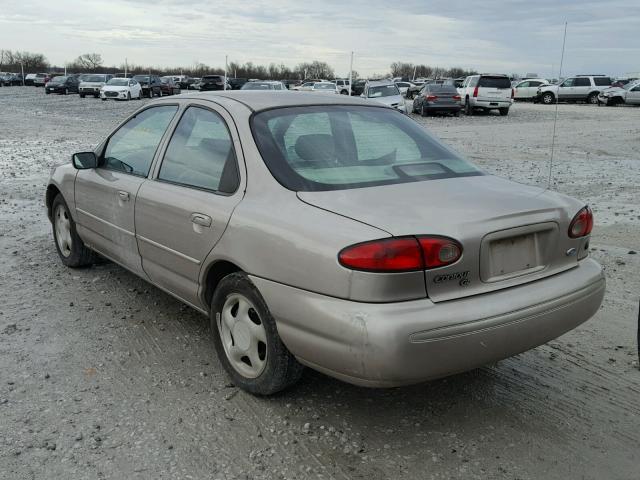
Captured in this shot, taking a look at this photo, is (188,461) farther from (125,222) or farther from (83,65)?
(83,65)

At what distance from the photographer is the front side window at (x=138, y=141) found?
14.1 ft

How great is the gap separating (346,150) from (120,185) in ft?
5.81

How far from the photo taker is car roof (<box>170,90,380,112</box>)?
3789mm

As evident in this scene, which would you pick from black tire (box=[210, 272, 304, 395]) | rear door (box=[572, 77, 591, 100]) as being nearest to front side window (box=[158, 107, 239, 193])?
black tire (box=[210, 272, 304, 395])

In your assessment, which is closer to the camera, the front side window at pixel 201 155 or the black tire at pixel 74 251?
the front side window at pixel 201 155

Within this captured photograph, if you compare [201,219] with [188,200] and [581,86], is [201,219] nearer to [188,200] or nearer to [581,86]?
[188,200]

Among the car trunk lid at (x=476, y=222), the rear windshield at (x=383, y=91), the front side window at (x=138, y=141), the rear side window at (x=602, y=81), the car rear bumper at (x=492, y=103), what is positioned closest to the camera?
the car trunk lid at (x=476, y=222)

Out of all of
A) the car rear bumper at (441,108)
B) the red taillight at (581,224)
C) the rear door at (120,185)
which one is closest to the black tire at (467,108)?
the car rear bumper at (441,108)

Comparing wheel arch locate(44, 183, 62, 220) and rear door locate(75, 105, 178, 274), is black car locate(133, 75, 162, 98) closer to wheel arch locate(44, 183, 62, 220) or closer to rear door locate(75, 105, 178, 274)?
wheel arch locate(44, 183, 62, 220)

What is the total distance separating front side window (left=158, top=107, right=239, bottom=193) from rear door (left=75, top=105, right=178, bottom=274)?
23 cm

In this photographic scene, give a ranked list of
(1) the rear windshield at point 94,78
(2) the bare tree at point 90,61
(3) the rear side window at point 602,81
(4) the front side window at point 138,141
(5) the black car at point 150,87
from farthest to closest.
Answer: (2) the bare tree at point 90,61
(5) the black car at point 150,87
(1) the rear windshield at point 94,78
(3) the rear side window at point 602,81
(4) the front side window at point 138,141

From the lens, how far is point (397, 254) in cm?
268

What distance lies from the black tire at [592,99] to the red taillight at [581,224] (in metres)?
41.7

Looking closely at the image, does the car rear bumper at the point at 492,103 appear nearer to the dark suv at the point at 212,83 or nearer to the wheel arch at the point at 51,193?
the dark suv at the point at 212,83
